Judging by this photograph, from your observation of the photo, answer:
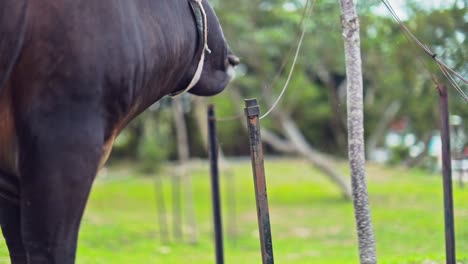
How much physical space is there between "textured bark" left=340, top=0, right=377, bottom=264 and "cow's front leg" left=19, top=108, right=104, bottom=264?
228 cm

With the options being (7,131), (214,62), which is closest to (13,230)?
(7,131)

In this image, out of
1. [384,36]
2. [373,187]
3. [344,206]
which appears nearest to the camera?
[384,36]

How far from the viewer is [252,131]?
4.27 meters

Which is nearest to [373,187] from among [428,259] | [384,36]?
[384,36]

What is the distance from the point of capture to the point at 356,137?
5.14 m

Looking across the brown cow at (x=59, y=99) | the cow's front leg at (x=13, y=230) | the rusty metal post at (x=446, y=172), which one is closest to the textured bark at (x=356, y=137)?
the rusty metal post at (x=446, y=172)

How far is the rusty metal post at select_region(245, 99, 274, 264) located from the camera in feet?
13.9

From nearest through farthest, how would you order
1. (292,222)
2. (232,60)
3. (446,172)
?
(232,60), (446,172), (292,222)

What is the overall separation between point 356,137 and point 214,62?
4.24ft

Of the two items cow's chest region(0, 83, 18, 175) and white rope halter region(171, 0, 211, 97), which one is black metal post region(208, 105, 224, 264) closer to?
white rope halter region(171, 0, 211, 97)

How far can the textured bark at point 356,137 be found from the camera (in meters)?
5.04

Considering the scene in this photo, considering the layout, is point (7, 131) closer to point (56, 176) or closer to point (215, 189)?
point (56, 176)

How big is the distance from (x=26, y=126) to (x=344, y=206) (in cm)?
1603

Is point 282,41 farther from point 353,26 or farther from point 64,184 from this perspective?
point 64,184
